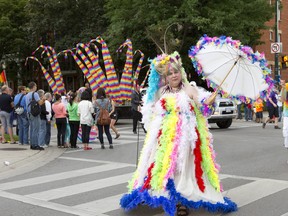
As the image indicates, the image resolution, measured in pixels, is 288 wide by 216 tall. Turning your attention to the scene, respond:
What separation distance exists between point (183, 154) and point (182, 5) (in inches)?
838

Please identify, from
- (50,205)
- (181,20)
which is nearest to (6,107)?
(50,205)

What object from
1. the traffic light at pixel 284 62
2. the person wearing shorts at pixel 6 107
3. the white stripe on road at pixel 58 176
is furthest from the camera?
the traffic light at pixel 284 62

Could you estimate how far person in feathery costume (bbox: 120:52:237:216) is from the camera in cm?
479

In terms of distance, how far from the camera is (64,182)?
7215 mm

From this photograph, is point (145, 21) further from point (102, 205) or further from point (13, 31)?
point (102, 205)

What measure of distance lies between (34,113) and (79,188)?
194 inches

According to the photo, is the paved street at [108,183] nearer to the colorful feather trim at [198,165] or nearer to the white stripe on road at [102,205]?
the white stripe on road at [102,205]

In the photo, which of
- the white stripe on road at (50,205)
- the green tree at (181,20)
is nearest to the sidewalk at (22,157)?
the white stripe on road at (50,205)

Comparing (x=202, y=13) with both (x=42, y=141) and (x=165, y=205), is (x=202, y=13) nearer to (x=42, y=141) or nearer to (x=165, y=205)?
(x=42, y=141)

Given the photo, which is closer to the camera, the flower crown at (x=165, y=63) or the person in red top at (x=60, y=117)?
the flower crown at (x=165, y=63)

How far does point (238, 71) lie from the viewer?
5.25 m

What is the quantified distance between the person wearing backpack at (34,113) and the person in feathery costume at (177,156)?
659 cm

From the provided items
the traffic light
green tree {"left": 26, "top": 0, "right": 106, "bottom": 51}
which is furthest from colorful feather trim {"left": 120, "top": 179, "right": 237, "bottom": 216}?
green tree {"left": 26, "top": 0, "right": 106, "bottom": 51}

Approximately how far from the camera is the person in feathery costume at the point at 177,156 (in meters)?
4.79
